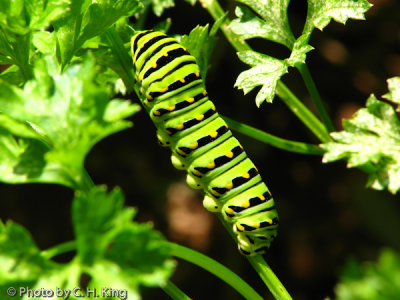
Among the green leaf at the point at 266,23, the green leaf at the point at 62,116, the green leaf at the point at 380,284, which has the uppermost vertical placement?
the green leaf at the point at 62,116

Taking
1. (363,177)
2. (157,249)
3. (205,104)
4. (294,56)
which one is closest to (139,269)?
(157,249)

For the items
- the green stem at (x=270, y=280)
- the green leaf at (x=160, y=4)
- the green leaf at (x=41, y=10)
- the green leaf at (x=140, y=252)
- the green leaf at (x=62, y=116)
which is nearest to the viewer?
the green leaf at (x=140, y=252)

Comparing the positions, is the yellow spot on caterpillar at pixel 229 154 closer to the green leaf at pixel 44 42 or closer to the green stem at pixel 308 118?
the green stem at pixel 308 118

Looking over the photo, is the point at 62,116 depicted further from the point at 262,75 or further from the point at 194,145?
the point at 262,75

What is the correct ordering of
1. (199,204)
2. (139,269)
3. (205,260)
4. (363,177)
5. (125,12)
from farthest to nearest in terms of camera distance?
(199,204), (363,177), (125,12), (205,260), (139,269)

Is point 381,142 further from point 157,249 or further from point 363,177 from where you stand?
point 363,177

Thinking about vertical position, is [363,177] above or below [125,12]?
below

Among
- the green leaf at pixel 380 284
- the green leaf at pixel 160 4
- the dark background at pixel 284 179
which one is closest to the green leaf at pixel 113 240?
the green leaf at pixel 380 284

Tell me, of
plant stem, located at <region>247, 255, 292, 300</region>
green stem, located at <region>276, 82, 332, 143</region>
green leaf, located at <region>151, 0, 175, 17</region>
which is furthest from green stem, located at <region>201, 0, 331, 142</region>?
plant stem, located at <region>247, 255, 292, 300</region>
